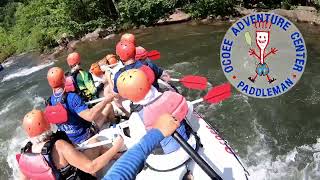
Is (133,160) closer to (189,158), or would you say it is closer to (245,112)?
(189,158)

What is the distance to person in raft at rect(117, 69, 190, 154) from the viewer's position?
3.36m

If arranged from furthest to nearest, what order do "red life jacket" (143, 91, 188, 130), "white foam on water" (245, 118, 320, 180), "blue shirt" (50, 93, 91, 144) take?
"white foam on water" (245, 118, 320, 180)
"blue shirt" (50, 93, 91, 144)
"red life jacket" (143, 91, 188, 130)

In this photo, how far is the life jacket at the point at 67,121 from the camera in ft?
16.2

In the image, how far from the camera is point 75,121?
5.38 m

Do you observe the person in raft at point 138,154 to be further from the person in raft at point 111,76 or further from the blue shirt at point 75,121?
the person in raft at point 111,76

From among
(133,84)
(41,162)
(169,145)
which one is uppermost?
(133,84)

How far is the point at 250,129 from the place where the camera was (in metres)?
7.56

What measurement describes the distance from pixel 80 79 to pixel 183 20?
11405 millimetres

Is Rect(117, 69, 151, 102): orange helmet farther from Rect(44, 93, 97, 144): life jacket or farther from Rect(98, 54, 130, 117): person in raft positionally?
Rect(98, 54, 130, 117): person in raft

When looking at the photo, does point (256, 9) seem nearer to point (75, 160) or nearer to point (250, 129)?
point (250, 129)

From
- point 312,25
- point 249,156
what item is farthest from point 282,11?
point 249,156

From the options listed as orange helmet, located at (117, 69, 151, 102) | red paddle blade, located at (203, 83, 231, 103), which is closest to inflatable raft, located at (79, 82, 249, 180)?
red paddle blade, located at (203, 83, 231, 103)

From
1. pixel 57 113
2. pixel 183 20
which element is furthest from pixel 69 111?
pixel 183 20

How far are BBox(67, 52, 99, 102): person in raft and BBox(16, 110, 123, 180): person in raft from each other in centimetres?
240
